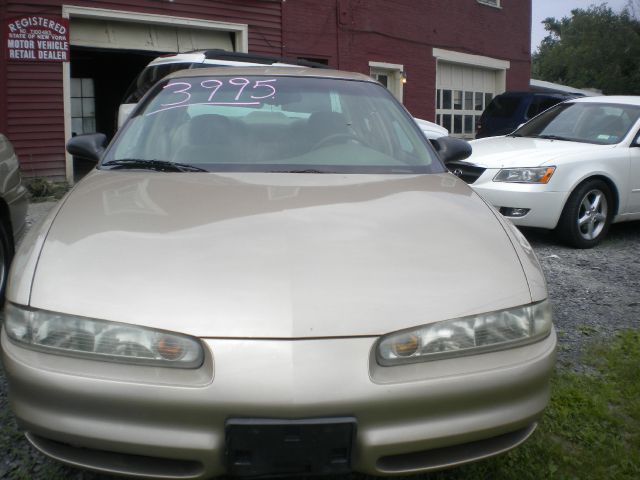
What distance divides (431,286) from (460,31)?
16.0m

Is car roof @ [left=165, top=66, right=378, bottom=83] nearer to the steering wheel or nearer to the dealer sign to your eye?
the steering wheel

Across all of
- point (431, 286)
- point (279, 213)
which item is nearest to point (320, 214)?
point (279, 213)

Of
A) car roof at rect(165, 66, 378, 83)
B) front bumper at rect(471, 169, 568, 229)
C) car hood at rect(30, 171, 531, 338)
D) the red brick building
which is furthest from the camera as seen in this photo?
the red brick building

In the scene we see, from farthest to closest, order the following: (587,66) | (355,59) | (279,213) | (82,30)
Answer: (587,66) → (355,59) → (82,30) → (279,213)

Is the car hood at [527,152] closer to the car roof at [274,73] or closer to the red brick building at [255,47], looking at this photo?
the car roof at [274,73]

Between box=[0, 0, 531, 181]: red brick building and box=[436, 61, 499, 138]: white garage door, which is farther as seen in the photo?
box=[436, 61, 499, 138]: white garage door

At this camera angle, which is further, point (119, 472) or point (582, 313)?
point (582, 313)

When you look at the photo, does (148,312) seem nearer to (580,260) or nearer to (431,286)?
(431,286)

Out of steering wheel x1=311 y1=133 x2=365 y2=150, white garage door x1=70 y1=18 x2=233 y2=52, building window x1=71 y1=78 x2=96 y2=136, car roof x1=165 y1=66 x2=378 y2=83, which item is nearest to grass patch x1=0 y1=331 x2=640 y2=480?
steering wheel x1=311 y1=133 x2=365 y2=150

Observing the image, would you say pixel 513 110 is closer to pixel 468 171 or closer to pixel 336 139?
pixel 468 171

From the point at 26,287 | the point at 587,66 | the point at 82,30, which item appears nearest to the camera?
the point at 26,287

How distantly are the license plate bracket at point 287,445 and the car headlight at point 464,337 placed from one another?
0.78ft

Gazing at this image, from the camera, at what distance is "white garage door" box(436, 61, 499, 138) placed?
16703mm

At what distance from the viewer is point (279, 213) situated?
2.23 m
